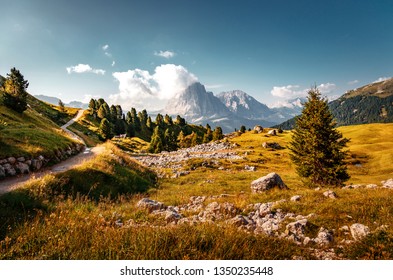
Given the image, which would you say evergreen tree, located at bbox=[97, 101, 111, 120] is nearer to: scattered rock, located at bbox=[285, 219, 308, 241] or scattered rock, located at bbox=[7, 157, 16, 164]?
scattered rock, located at bbox=[7, 157, 16, 164]

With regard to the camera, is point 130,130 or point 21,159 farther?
point 130,130

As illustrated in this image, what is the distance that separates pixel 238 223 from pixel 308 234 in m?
2.31

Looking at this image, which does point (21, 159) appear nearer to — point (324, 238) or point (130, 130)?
point (324, 238)

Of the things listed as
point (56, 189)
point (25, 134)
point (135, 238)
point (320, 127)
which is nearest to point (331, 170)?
point (320, 127)

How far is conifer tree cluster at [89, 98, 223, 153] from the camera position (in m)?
93.7

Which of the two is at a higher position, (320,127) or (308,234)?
(320,127)

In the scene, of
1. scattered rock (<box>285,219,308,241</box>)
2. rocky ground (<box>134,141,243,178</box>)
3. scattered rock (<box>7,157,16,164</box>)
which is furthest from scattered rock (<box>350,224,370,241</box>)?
rocky ground (<box>134,141,243,178</box>)

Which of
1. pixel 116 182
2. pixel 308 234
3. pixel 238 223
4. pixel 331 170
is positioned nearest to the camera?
pixel 308 234

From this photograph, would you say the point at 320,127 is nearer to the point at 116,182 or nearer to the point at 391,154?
the point at 116,182

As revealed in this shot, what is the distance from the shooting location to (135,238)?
4887 mm

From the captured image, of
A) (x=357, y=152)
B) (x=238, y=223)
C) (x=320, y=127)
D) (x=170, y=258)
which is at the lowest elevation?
(x=357, y=152)

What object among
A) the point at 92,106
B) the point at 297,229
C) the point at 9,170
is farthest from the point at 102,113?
the point at 297,229

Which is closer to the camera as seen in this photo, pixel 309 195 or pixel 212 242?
pixel 212 242

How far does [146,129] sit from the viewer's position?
152 meters
